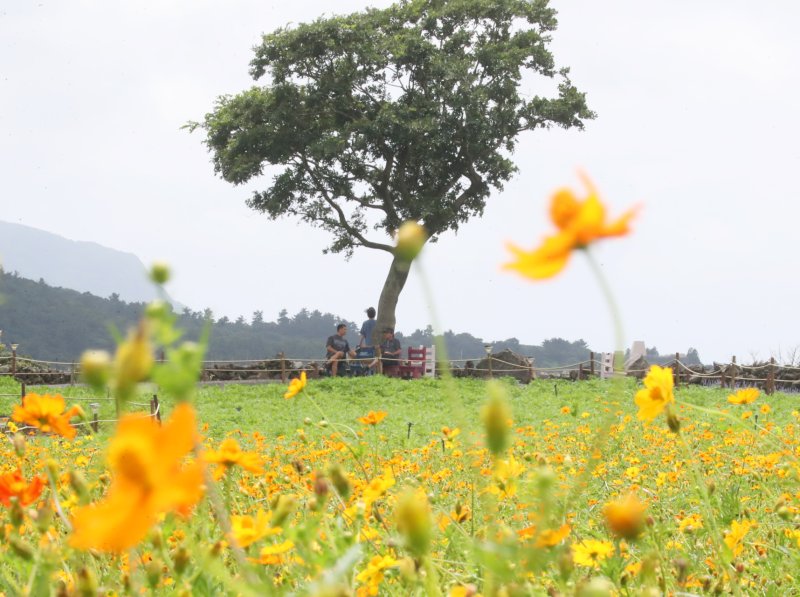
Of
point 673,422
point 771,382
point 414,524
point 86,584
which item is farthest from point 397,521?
point 771,382

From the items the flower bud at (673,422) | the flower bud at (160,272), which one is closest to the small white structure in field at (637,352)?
the flower bud at (673,422)

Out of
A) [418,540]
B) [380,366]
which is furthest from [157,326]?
[380,366]

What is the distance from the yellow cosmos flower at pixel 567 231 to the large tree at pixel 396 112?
17.1 metres

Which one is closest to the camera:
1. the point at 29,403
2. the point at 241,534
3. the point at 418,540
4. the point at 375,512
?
the point at 418,540

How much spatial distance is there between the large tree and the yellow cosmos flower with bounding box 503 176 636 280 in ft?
56.0

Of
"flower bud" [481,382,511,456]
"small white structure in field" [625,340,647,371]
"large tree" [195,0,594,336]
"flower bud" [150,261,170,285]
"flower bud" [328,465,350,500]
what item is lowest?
"flower bud" [328,465,350,500]

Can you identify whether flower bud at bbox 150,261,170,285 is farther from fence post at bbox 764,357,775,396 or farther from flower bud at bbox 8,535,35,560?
fence post at bbox 764,357,775,396

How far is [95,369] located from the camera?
59 centimetres

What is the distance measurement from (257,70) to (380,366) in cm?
804

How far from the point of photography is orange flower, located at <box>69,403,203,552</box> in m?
0.39

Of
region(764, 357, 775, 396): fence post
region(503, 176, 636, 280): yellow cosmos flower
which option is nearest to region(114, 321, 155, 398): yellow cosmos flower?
region(503, 176, 636, 280): yellow cosmos flower

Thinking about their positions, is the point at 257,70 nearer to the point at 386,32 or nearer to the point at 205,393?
the point at 386,32

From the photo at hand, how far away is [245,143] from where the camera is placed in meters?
19.0

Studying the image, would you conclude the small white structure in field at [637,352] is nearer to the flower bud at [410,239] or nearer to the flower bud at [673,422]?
the flower bud at [673,422]
